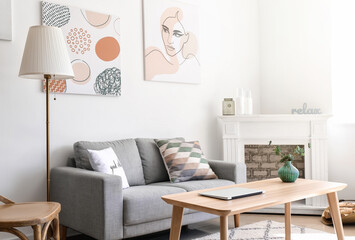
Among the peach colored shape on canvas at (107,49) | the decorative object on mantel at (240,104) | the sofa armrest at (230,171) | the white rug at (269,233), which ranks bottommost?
the white rug at (269,233)

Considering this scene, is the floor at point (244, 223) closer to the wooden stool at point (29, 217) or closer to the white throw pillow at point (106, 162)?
the white throw pillow at point (106, 162)

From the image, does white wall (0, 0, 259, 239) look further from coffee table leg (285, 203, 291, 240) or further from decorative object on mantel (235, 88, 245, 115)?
coffee table leg (285, 203, 291, 240)

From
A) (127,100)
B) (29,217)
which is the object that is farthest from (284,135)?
(29,217)

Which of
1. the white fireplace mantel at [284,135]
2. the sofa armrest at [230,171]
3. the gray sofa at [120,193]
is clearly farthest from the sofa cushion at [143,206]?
the white fireplace mantel at [284,135]

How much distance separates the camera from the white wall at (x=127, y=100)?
308 cm

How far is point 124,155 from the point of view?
11.1 feet

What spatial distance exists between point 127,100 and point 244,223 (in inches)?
64.7

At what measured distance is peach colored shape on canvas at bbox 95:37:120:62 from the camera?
140 inches

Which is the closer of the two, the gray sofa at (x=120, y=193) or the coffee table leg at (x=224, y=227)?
the coffee table leg at (x=224, y=227)

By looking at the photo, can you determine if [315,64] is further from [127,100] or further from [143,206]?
[143,206]

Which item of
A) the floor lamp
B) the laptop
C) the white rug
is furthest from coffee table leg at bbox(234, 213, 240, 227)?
the floor lamp

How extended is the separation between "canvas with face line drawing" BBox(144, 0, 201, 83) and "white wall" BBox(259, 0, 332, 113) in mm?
1170

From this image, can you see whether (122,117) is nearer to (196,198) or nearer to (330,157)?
(196,198)

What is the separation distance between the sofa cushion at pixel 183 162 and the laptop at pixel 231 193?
102 centimetres
